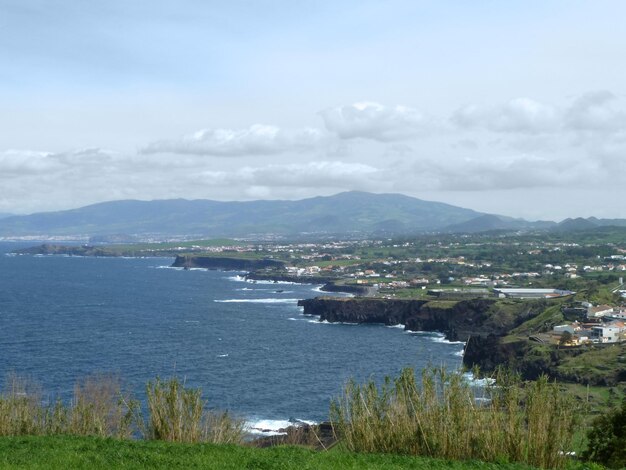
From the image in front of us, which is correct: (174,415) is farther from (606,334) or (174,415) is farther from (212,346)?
(606,334)

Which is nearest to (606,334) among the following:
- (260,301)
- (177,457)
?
(260,301)

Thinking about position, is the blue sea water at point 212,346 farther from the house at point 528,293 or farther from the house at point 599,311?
the house at point 528,293

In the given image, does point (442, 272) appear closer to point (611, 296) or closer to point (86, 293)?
point (611, 296)

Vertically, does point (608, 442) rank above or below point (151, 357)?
above

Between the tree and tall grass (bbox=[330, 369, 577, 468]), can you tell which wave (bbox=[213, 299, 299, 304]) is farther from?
tall grass (bbox=[330, 369, 577, 468])

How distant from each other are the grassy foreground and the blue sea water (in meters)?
13.5

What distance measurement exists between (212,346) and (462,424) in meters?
67.4

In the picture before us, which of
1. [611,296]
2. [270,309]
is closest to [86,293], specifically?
[270,309]

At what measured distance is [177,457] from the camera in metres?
20.8

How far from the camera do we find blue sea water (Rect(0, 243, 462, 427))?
65062 mm

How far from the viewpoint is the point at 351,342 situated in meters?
96.8

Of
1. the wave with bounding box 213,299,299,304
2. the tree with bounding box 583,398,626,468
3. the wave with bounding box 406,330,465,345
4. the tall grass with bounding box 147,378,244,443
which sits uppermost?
the tall grass with bounding box 147,378,244,443

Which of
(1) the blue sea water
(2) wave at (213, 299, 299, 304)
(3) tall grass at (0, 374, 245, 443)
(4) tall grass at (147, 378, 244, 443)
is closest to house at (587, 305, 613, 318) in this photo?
(1) the blue sea water

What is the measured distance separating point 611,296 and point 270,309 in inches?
2277
